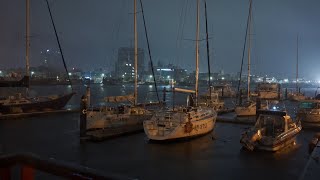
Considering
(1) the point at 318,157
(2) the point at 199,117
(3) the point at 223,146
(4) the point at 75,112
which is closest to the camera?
(1) the point at 318,157

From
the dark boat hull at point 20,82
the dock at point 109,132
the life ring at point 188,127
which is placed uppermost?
the dark boat hull at point 20,82

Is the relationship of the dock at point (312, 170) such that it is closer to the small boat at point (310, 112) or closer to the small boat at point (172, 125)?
the small boat at point (172, 125)

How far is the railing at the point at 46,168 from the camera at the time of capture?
3375mm

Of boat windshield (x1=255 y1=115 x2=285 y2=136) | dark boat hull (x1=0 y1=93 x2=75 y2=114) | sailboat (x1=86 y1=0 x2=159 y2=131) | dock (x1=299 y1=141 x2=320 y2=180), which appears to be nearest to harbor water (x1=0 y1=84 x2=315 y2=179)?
dock (x1=299 y1=141 x2=320 y2=180)

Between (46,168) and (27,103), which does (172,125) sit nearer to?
(46,168)

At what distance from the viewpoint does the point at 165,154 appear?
1880cm

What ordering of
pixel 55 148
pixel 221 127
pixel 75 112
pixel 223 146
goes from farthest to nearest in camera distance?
pixel 75 112
pixel 221 127
pixel 223 146
pixel 55 148

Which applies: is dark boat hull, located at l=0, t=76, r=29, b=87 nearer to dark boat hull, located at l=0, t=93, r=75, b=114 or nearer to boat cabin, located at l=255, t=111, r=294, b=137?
dark boat hull, located at l=0, t=93, r=75, b=114

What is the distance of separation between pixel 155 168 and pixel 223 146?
7.12 meters

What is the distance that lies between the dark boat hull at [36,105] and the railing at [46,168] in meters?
33.1

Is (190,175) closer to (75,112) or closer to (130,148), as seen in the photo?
(130,148)

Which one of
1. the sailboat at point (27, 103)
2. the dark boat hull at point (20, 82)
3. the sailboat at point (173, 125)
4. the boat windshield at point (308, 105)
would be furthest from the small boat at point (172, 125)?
the sailboat at point (27, 103)

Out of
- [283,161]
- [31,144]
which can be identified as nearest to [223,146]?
[283,161]

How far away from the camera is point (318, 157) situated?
48.0 feet
